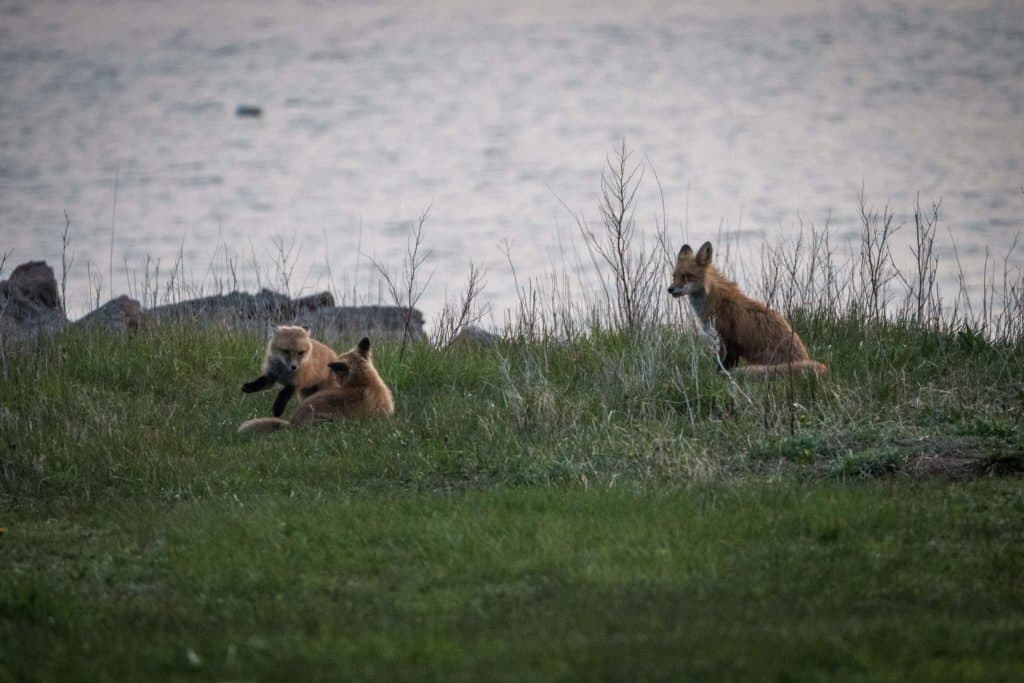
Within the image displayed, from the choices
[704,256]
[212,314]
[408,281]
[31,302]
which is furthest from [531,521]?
[408,281]

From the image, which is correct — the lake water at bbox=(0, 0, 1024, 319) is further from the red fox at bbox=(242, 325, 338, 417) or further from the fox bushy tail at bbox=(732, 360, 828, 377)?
the fox bushy tail at bbox=(732, 360, 828, 377)

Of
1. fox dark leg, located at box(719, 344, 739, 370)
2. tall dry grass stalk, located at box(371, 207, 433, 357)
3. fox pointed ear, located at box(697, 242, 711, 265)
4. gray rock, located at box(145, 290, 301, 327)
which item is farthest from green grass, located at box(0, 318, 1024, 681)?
gray rock, located at box(145, 290, 301, 327)

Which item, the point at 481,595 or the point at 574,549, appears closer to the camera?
the point at 481,595

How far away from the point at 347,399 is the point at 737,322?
4067 millimetres

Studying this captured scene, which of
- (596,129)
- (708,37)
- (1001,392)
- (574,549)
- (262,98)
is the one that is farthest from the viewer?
(708,37)

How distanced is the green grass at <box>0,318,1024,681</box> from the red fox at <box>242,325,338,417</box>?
0.37 metres

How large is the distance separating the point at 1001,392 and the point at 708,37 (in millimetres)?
72684

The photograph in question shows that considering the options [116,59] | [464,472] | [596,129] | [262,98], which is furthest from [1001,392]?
[116,59]

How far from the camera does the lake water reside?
34188 mm

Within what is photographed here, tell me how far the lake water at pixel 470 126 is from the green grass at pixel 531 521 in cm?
467

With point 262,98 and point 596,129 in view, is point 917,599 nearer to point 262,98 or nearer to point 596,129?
point 596,129

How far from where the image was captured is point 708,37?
270 feet

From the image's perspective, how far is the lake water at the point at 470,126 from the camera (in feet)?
112

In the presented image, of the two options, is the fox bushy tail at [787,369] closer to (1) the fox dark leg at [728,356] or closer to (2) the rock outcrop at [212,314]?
(1) the fox dark leg at [728,356]
